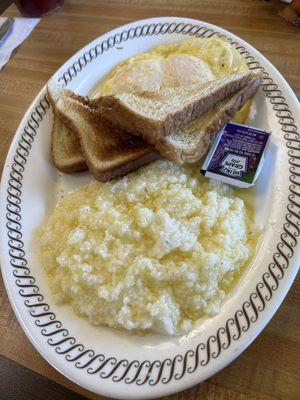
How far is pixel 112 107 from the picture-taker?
167 cm

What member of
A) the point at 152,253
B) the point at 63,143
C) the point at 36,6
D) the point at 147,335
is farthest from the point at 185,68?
the point at 36,6

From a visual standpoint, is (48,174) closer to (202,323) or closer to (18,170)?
(18,170)

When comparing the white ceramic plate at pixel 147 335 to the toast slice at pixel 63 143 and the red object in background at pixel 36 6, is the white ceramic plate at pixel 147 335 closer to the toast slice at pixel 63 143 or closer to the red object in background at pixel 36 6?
the toast slice at pixel 63 143

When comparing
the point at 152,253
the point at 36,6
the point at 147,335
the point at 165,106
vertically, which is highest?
the point at 36,6

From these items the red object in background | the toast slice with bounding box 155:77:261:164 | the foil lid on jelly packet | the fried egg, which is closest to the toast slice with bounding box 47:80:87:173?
the fried egg

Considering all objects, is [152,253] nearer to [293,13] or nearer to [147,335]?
[147,335]

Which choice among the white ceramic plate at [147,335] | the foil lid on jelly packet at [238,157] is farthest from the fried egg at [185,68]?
the foil lid on jelly packet at [238,157]

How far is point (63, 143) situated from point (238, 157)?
93cm

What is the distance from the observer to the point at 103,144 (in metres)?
1.78

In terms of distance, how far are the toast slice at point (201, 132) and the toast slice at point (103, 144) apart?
0.33 ft

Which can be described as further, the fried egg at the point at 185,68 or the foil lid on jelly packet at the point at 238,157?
the fried egg at the point at 185,68

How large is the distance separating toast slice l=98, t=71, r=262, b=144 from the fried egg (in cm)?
18

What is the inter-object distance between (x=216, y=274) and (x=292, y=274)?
265mm

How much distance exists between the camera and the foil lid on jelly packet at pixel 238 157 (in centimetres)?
153
